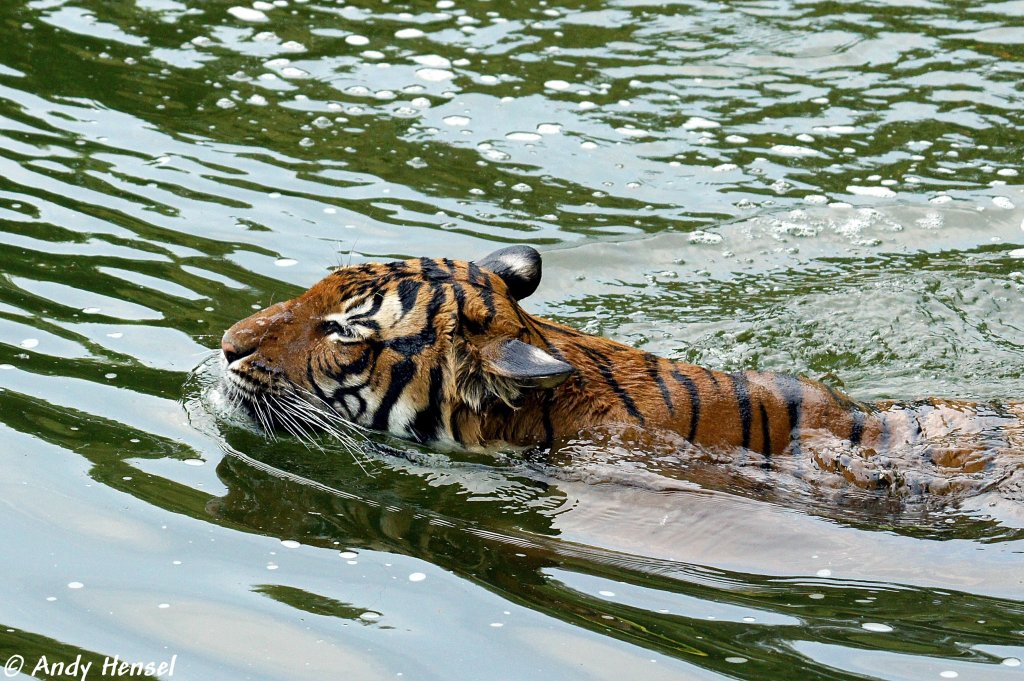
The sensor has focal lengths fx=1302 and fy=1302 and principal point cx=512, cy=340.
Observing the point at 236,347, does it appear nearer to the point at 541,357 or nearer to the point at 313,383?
the point at 313,383

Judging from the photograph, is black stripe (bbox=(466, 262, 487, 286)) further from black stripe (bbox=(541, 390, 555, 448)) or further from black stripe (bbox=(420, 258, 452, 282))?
black stripe (bbox=(541, 390, 555, 448))

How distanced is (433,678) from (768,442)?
152 centimetres

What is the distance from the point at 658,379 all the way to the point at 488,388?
0.59 meters

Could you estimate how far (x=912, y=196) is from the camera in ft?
23.6

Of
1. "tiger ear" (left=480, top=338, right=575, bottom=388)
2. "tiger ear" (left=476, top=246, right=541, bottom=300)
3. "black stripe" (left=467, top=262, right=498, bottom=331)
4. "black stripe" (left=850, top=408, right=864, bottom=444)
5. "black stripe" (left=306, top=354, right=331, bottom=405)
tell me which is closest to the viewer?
"tiger ear" (left=480, top=338, right=575, bottom=388)

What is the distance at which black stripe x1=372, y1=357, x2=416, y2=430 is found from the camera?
172 inches

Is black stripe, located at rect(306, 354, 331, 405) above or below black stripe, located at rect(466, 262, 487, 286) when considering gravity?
below

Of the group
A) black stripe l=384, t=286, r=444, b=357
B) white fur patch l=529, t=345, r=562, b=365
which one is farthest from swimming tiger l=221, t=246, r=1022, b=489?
white fur patch l=529, t=345, r=562, b=365

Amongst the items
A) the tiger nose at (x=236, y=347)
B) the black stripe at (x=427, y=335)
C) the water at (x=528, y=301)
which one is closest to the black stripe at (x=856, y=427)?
the water at (x=528, y=301)

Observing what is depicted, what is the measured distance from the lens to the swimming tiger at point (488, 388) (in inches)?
168

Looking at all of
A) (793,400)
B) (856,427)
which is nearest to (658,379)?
(793,400)

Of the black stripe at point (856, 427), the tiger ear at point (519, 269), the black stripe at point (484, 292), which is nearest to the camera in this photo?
the black stripe at point (484, 292)

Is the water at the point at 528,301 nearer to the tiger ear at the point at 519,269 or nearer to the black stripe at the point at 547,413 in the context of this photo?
the black stripe at the point at 547,413

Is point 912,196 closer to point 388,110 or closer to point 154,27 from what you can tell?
point 388,110
